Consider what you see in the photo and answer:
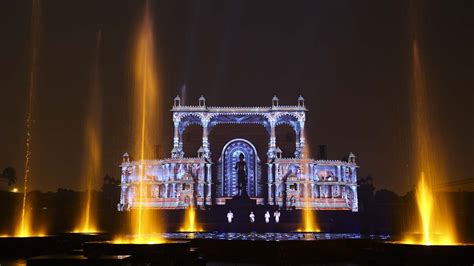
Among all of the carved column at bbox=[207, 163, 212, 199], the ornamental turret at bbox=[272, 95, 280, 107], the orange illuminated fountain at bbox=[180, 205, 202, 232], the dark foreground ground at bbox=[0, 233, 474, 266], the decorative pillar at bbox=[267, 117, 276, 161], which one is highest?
the ornamental turret at bbox=[272, 95, 280, 107]

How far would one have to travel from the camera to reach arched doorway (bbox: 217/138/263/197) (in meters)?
61.7

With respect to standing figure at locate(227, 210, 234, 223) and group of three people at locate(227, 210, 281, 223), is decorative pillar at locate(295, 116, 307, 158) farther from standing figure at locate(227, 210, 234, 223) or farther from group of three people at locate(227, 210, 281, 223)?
standing figure at locate(227, 210, 234, 223)

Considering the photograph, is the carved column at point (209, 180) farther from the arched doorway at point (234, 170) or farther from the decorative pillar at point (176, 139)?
the decorative pillar at point (176, 139)

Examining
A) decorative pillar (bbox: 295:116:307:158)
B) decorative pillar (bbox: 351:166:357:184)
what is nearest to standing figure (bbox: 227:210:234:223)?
decorative pillar (bbox: 295:116:307:158)

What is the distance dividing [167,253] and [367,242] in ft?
25.0

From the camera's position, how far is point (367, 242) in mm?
17000

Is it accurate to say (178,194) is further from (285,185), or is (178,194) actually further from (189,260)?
(189,260)

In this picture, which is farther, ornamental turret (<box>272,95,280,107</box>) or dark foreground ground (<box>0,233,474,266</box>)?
ornamental turret (<box>272,95,280,107</box>)

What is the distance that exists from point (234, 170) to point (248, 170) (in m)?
1.86

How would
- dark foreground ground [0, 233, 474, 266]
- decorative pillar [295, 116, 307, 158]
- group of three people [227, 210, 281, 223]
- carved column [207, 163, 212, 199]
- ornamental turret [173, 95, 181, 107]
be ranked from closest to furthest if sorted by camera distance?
dark foreground ground [0, 233, 474, 266] < group of three people [227, 210, 281, 223] < carved column [207, 163, 212, 199] < decorative pillar [295, 116, 307, 158] < ornamental turret [173, 95, 181, 107]

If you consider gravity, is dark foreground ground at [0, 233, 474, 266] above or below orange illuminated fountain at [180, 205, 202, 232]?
below

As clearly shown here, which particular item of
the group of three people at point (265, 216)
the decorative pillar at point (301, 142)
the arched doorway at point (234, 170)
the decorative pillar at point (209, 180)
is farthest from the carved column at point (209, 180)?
the group of three people at point (265, 216)

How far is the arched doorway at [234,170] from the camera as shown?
6172 centimetres

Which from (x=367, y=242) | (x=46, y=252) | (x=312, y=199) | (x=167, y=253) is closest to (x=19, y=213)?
(x=46, y=252)
